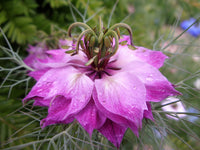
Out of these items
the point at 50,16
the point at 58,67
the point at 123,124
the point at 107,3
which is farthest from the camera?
the point at 107,3

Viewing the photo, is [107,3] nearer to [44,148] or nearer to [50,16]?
[50,16]

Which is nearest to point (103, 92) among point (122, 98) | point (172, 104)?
point (122, 98)

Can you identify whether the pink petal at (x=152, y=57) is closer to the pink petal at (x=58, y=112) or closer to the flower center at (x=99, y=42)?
the flower center at (x=99, y=42)

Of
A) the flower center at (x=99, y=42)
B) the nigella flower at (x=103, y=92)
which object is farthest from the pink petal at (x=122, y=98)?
the flower center at (x=99, y=42)

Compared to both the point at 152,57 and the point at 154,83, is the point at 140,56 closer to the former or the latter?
the point at 152,57

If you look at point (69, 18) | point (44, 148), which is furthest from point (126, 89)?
point (69, 18)
